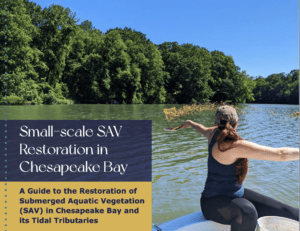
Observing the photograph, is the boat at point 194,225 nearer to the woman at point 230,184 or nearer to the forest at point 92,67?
the woman at point 230,184

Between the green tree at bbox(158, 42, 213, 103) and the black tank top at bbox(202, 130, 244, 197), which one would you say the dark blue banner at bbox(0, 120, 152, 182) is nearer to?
the black tank top at bbox(202, 130, 244, 197)

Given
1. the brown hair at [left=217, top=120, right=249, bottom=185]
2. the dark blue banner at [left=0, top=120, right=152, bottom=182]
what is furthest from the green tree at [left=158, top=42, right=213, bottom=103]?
the brown hair at [left=217, top=120, right=249, bottom=185]

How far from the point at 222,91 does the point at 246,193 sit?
62.0 metres

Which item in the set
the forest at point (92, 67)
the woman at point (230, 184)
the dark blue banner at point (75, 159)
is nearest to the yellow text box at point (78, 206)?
the dark blue banner at point (75, 159)

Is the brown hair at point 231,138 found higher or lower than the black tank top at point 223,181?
higher

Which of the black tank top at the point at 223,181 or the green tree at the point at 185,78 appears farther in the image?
the green tree at the point at 185,78

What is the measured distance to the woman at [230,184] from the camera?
80.2 inches

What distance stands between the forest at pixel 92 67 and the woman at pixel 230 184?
1250 inches

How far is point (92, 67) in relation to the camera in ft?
148

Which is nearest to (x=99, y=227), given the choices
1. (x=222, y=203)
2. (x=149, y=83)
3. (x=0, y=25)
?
(x=222, y=203)

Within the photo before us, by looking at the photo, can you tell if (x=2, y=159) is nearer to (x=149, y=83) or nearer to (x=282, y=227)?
(x=282, y=227)

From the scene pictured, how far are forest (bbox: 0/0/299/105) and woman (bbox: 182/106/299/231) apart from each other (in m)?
31.8

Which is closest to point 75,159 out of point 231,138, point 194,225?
point 194,225

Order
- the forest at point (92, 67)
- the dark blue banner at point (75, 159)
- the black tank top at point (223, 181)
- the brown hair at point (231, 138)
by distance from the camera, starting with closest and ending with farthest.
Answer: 1. the brown hair at point (231, 138)
2. the black tank top at point (223, 181)
3. the dark blue banner at point (75, 159)
4. the forest at point (92, 67)
